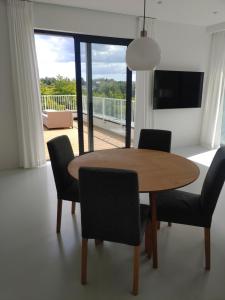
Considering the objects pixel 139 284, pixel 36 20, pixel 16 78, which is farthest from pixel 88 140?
pixel 139 284

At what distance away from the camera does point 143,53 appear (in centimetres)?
203

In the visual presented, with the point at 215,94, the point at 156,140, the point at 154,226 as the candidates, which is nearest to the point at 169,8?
the point at 215,94

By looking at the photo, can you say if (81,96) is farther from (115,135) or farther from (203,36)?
(203,36)

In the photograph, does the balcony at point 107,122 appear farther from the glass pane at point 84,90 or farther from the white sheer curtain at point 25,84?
the white sheer curtain at point 25,84

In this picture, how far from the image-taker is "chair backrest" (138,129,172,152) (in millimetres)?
2824

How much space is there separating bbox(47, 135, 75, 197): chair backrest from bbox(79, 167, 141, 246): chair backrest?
0.68 metres

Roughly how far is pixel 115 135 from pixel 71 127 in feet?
8.42

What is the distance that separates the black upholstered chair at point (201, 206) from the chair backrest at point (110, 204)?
1.51ft

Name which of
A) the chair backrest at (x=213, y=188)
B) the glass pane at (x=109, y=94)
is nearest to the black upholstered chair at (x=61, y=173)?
the chair backrest at (x=213, y=188)

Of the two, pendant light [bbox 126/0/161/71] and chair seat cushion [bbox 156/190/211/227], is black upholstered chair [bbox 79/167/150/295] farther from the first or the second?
pendant light [bbox 126/0/161/71]

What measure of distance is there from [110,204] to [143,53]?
1.30 meters

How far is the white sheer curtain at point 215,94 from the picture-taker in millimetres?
5160

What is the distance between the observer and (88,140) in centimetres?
490

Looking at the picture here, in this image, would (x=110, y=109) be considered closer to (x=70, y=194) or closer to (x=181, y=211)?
(x=70, y=194)
